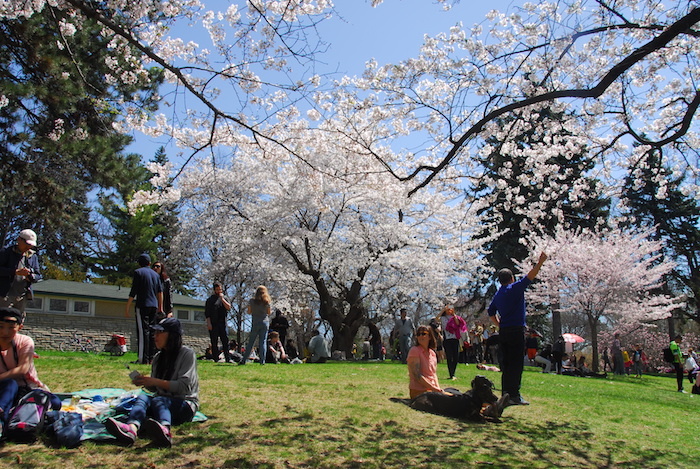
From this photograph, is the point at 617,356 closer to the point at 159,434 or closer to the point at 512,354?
the point at 512,354

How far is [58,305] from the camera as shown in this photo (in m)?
22.9

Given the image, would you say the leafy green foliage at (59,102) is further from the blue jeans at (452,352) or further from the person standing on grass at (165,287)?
the blue jeans at (452,352)

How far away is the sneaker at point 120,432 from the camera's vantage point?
3.93m

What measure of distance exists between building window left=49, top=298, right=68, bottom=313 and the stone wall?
9.3 inches

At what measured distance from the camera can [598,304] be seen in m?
24.3

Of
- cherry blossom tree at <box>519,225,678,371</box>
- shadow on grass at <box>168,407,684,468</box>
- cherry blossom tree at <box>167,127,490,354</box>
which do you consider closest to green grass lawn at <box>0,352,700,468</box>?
shadow on grass at <box>168,407,684,468</box>

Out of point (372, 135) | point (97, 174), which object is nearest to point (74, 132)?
point (97, 174)

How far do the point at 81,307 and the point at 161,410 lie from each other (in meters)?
21.9

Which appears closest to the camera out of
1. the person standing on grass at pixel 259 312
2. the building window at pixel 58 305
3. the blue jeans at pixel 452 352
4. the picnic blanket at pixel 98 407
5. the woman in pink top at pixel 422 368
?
the picnic blanket at pixel 98 407

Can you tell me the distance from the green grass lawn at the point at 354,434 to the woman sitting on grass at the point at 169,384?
0.61 feet

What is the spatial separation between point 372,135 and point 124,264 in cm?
2685

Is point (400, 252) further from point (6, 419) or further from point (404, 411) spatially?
point (6, 419)

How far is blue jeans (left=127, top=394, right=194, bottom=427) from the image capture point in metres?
4.22

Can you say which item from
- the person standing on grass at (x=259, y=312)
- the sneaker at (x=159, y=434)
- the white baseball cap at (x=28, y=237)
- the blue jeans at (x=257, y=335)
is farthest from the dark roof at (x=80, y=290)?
the sneaker at (x=159, y=434)
